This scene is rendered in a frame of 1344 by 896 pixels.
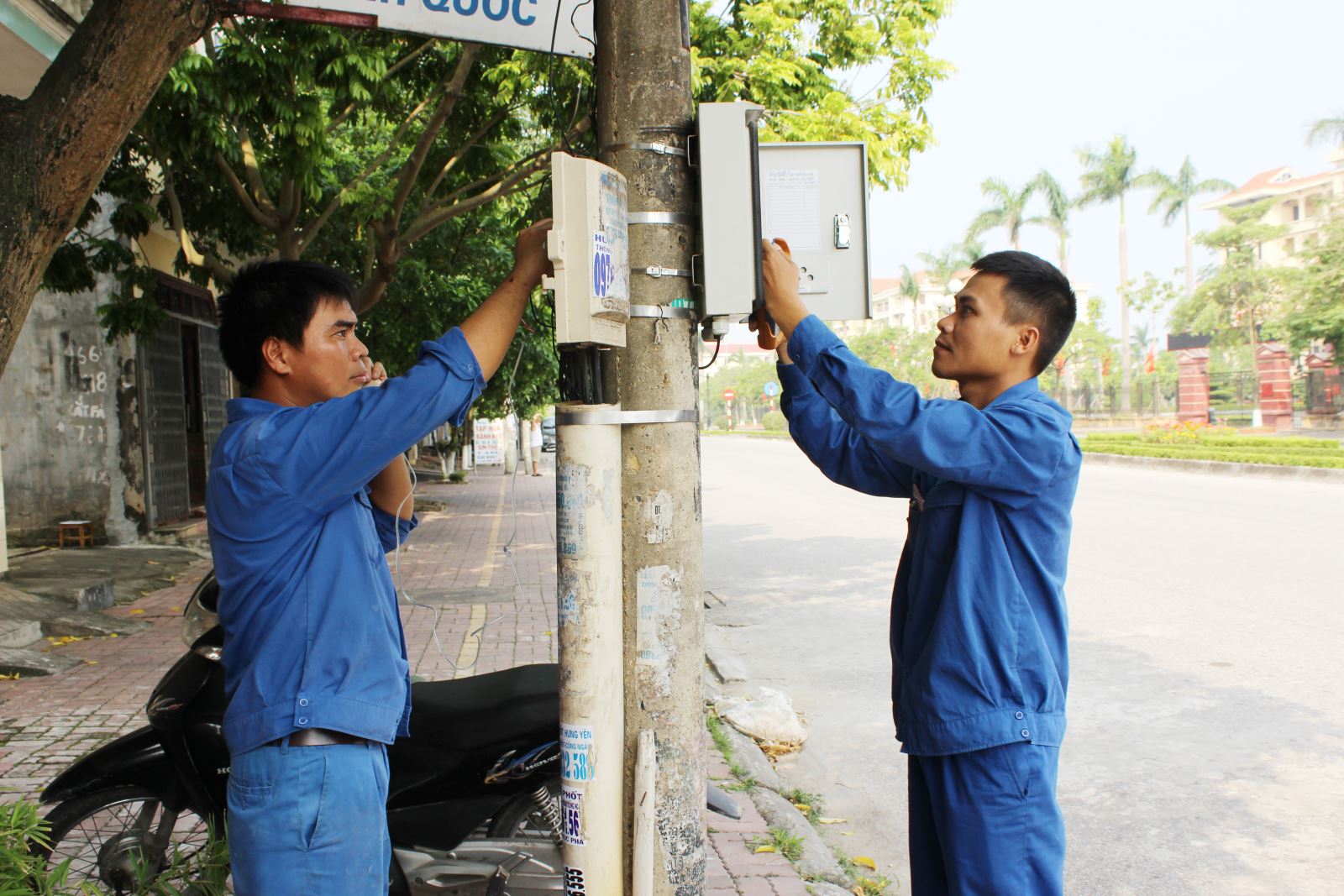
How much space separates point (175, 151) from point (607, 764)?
7922 mm

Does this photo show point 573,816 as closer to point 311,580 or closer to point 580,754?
point 580,754

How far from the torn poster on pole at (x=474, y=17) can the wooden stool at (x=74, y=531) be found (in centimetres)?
912

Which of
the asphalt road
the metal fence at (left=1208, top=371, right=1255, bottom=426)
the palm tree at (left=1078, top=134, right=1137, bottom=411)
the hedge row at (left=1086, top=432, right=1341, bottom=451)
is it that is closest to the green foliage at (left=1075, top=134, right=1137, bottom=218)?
the palm tree at (left=1078, top=134, right=1137, bottom=411)

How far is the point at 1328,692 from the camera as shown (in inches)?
217

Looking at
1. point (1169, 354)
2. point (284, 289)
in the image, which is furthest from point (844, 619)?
point (1169, 354)

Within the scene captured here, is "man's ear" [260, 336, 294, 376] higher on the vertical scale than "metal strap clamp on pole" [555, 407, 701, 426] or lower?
higher

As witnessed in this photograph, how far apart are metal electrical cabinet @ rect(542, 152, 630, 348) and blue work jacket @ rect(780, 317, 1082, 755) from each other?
435 mm

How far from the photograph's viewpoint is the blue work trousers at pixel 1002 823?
2027mm

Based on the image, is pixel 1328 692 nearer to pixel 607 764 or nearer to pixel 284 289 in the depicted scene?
pixel 607 764

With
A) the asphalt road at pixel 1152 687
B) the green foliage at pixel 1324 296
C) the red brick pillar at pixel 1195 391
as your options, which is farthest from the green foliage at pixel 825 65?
the red brick pillar at pixel 1195 391

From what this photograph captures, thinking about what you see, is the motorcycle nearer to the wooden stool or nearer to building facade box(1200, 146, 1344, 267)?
the wooden stool

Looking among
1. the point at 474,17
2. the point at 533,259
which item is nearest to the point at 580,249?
the point at 533,259

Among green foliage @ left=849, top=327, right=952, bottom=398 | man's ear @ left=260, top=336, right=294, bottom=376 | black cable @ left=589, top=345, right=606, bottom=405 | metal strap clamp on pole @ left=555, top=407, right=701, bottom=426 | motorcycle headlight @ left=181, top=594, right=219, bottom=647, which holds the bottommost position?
motorcycle headlight @ left=181, top=594, right=219, bottom=647

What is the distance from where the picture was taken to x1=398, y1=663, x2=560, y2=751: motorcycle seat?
9.77 feet
